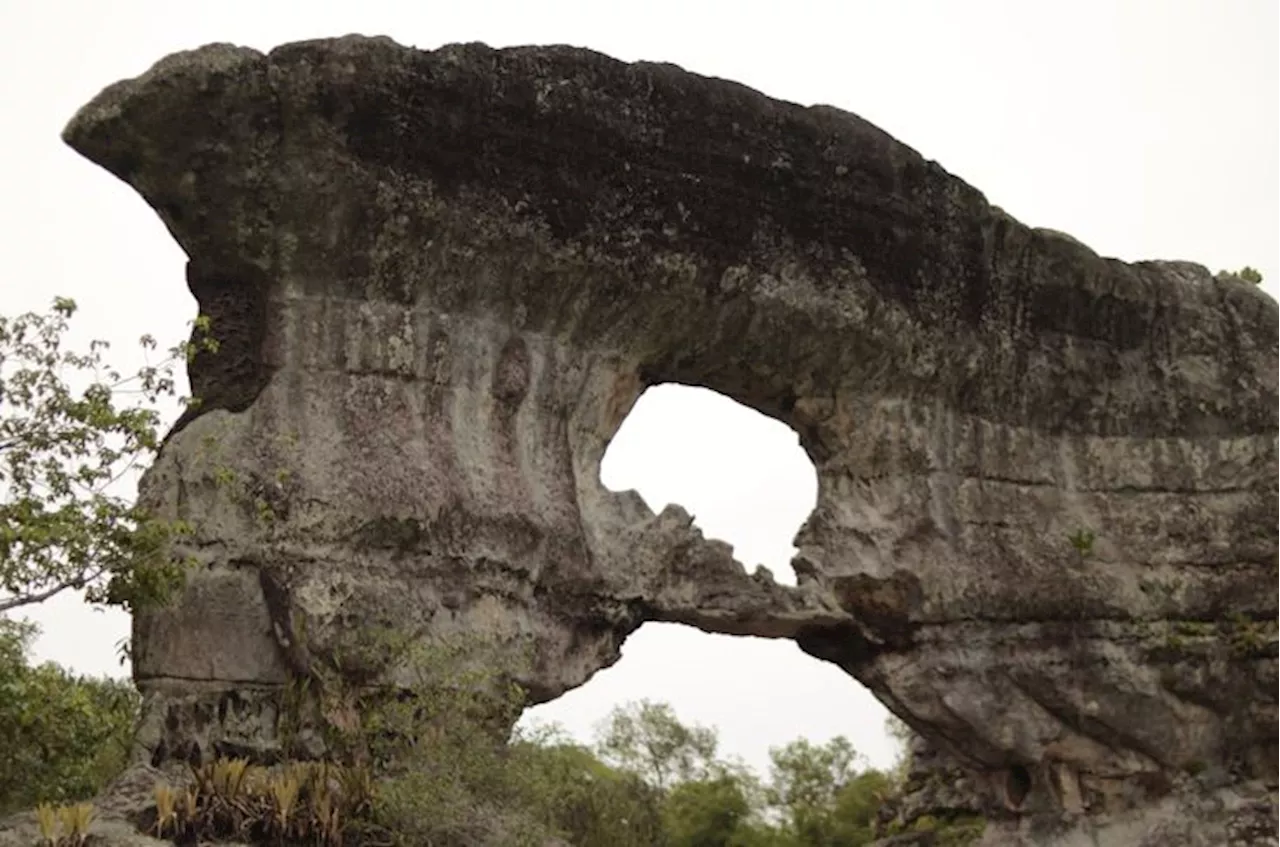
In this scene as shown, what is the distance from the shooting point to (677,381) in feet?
46.1

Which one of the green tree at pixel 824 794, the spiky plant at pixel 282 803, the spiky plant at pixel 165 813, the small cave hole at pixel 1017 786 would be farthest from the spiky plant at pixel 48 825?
the green tree at pixel 824 794

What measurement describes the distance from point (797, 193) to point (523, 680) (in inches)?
186

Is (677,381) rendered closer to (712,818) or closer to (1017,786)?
(1017,786)

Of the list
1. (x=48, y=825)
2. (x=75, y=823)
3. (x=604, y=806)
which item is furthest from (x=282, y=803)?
(x=604, y=806)

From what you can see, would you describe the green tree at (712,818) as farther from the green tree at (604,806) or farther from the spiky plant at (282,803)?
the spiky plant at (282,803)

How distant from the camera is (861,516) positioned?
46.9 ft

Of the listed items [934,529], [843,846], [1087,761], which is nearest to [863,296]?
→ [934,529]

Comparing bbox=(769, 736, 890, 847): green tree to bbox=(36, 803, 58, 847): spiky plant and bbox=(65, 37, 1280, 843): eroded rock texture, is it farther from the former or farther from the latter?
bbox=(36, 803, 58, 847): spiky plant

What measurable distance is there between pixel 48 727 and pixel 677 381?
600cm

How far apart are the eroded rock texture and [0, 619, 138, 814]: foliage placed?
1.76 feet

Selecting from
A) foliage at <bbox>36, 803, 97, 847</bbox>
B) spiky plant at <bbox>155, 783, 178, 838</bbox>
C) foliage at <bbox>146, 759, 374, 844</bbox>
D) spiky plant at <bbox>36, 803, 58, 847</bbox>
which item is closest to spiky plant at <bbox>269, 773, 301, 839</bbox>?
foliage at <bbox>146, 759, 374, 844</bbox>

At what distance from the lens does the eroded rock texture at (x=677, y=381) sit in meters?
11.6

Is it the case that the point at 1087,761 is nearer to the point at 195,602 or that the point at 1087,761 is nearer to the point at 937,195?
the point at 937,195

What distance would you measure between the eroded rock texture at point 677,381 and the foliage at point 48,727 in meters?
0.54
